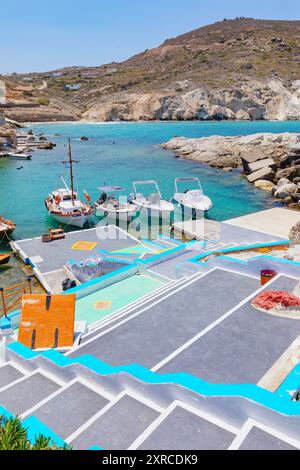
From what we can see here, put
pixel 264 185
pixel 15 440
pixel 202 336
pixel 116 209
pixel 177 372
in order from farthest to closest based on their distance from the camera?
1. pixel 264 185
2. pixel 116 209
3. pixel 202 336
4. pixel 177 372
5. pixel 15 440

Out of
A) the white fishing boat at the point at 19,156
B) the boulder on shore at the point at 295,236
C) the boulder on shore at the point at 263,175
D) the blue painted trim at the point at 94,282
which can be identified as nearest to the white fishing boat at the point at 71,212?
the blue painted trim at the point at 94,282

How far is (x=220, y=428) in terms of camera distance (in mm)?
6465

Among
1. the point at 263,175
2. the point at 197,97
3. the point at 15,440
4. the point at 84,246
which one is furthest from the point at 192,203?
the point at 197,97

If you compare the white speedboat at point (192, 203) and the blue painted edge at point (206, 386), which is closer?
the blue painted edge at point (206, 386)

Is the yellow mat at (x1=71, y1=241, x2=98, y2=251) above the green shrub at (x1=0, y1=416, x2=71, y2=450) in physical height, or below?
below

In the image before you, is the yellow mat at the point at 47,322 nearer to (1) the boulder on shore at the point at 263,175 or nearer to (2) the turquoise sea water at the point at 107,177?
(2) the turquoise sea water at the point at 107,177

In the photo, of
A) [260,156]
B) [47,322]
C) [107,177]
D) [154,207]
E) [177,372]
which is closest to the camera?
[177,372]

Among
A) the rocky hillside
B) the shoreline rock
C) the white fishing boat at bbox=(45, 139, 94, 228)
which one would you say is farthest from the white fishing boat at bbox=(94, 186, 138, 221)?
the rocky hillside

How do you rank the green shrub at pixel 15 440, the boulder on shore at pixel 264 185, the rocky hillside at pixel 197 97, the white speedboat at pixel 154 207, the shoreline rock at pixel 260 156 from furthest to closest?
the rocky hillside at pixel 197 97
the boulder on shore at pixel 264 185
the shoreline rock at pixel 260 156
the white speedboat at pixel 154 207
the green shrub at pixel 15 440

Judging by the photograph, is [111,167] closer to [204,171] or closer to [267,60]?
[204,171]

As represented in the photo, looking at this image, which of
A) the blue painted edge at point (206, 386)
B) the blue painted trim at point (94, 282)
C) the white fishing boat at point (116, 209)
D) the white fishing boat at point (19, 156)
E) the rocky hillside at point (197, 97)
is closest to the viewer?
the blue painted edge at point (206, 386)

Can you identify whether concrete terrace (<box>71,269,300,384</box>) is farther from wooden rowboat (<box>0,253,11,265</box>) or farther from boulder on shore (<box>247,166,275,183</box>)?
boulder on shore (<box>247,166,275,183</box>)

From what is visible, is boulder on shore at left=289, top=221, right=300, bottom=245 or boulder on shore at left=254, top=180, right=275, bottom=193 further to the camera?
boulder on shore at left=254, top=180, right=275, bottom=193

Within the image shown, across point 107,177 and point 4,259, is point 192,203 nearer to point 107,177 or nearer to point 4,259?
point 4,259
